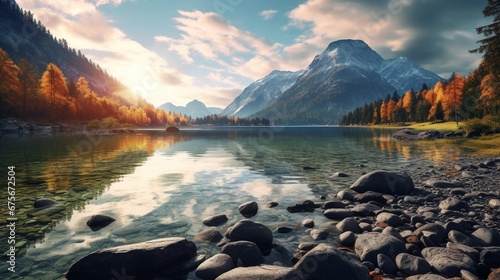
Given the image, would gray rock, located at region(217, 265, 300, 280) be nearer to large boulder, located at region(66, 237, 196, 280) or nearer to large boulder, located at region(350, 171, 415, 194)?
large boulder, located at region(66, 237, 196, 280)

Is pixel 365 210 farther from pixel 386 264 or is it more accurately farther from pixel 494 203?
pixel 494 203

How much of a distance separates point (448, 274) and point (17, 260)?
445 inches

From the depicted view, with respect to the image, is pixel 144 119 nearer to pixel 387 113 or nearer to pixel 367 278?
pixel 387 113

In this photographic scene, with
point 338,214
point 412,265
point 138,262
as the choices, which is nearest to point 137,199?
point 138,262

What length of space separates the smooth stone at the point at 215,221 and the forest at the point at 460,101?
38.8 metres

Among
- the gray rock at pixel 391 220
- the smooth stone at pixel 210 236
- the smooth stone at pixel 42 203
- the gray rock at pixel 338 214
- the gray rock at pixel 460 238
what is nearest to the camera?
the gray rock at pixel 460 238

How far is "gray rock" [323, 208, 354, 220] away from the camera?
431 inches

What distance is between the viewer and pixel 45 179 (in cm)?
1775

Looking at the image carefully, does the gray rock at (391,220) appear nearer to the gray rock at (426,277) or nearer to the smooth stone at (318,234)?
the smooth stone at (318,234)

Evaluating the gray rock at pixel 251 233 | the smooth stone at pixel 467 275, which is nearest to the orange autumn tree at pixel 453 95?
the smooth stone at pixel 467 275

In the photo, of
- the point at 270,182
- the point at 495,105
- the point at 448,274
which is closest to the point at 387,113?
the point at 495,105

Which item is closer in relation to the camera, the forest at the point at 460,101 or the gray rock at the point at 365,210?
the gray rock at the point at 365,210

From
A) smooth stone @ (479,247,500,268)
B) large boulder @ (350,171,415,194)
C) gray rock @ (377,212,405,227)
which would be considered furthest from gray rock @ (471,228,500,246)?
large boulder @ (350,171,415,194)

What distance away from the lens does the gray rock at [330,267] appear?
623cm
